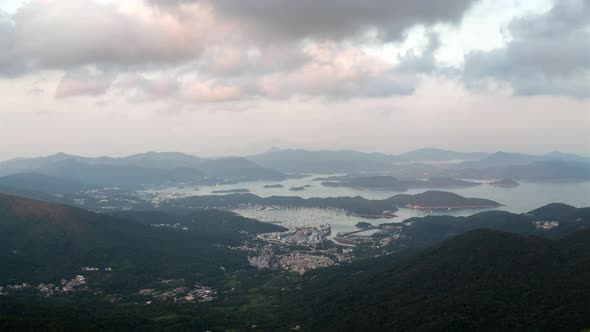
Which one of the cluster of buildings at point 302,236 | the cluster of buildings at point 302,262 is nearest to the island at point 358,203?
the cluster of buildings at point 302,236

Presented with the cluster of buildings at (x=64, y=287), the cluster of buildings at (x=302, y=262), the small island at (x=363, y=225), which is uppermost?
the small island at (x=363, y=225)

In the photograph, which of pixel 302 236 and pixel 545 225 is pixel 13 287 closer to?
pixel 302 236

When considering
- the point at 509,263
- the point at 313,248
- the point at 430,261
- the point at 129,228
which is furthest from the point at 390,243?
the point at 129,228

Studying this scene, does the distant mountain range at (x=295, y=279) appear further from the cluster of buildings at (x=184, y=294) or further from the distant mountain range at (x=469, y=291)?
the cluster of buildings at (x=184, y=294)

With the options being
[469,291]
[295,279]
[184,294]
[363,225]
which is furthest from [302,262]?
[363,225]

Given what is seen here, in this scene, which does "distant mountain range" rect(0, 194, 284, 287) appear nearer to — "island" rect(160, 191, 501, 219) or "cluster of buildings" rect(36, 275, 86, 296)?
"cluster of buildings" rect(36, 275, 86, 296)

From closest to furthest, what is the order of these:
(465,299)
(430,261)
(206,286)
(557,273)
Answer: (465,299), (557,273), (430,261), (206,286)

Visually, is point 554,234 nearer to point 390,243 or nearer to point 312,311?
point 390,243

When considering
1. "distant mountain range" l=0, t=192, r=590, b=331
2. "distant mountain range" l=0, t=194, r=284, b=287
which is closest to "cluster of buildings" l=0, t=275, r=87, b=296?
"distant mountain range" l=0, t=192, r=590, b=331

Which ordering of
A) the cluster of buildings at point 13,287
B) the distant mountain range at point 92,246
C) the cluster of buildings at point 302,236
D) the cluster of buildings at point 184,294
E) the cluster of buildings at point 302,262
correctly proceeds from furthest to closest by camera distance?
the cluster of buildings at point 302,236, the cluster of buildings at point 302,262, the distant mountain range at point 92,246, the cluster of buildings at point 184,294, the cluster of buildings at point 13,287

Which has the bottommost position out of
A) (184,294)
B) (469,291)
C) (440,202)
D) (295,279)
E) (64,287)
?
(184,294)

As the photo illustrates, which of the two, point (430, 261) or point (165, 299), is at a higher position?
point (430, 261)
